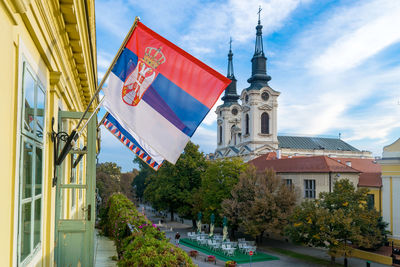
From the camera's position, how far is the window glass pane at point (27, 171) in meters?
3.46

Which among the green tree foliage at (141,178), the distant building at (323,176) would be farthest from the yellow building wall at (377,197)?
the green tree foliage at (141,178)

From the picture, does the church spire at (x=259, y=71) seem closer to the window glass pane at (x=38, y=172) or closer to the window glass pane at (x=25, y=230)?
the window glass pane at (x=38, y=172)

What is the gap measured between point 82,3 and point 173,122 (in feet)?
7.57

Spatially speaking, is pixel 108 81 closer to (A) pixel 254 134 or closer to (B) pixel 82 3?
(B) pixel 82 3

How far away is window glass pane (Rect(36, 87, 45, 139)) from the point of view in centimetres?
416

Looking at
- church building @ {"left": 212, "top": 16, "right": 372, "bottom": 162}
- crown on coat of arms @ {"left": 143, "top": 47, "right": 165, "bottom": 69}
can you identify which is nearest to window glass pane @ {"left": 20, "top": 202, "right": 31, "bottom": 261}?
crown on coat of arms @ {"left": 143, "top": 47, "right": 165, "bottom": 69}

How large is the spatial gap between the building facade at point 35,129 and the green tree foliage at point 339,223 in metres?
23.2

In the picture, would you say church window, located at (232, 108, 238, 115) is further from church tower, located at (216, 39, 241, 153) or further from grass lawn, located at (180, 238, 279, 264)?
grass lawn, located at (180, 238, 279, 264)

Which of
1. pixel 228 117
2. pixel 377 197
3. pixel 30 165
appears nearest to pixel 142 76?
pixel 30 165

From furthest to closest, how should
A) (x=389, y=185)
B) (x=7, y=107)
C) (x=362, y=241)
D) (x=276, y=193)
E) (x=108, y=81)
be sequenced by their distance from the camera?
(x=276, y=193) → (x=389, y=185) → (x=362, y=241) → (x=108, y=81) → (x=7, y=107)

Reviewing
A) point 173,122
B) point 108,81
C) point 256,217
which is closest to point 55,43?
point 108,81

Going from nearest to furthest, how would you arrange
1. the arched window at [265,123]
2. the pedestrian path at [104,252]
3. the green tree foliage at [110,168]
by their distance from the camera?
1. the pedestrian path at [104,252]
2. the green tree foliage at [110,168]
3. the arched window at [265,123]

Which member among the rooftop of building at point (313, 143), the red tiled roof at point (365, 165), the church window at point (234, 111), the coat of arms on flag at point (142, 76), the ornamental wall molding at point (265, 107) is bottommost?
the red tiled roof at point (365, 165)

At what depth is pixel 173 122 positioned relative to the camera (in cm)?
546
